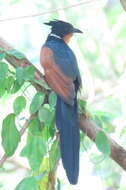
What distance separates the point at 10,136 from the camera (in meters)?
1.29

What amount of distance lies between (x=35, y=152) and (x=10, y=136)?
3.1 inches

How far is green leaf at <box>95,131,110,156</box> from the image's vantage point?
1280mm

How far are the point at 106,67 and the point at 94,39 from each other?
19cm

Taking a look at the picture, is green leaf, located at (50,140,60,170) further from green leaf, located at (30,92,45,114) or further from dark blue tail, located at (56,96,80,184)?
green leaf, located at (30,92,45,114)

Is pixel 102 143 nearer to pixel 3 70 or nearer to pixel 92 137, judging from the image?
pixel 92 137

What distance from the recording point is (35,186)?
3.78 ft

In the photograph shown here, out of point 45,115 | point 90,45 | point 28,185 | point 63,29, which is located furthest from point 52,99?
point 90,45

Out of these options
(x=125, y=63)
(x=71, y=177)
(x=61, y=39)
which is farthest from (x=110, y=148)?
(x=125, y=63)

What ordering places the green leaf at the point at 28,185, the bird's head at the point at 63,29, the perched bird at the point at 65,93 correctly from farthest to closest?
the bird's head at the point at 63,29
the perched bird at the point at 65,93
the green leaf at the point at 28,185

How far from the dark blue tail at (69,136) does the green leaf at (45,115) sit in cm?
6

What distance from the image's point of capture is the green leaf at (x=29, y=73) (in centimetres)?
128

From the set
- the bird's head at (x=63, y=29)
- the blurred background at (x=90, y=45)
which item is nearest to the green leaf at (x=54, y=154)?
the bird's head at (x=63, y=29)

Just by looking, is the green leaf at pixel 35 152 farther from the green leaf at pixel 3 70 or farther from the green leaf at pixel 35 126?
the green leaf at pixel 3 70

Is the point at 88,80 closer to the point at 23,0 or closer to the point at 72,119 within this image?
the point at 23,0
